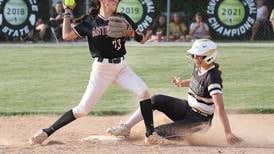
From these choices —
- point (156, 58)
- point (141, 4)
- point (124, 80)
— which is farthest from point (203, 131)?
point (141, 4)

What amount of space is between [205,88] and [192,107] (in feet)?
1.15

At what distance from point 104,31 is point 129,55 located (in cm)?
1100

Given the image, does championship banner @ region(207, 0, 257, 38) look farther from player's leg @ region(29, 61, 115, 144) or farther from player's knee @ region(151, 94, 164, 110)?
player's leg @ region(29, 61, 115, 144)

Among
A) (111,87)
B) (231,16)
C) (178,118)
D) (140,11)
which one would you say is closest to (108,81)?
(178,118)

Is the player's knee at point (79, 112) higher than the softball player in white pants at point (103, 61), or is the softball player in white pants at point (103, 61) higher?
the softball player in white pants at point (103, 61)

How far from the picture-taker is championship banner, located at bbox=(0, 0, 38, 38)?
2164 centimetres

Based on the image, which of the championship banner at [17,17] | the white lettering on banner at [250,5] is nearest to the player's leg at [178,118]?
the championship banner at [17,17]

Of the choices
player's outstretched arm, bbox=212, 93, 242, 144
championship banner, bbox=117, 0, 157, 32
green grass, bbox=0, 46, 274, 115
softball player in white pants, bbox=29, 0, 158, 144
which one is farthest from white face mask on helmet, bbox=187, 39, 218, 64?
championship banner, bbox=117, 0, 157, 32

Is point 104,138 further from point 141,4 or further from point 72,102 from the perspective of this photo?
point 141,4

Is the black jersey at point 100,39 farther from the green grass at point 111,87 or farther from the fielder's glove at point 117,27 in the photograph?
the green grass at point 111,87

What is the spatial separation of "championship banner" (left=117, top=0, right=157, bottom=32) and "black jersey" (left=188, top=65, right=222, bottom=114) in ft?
47.9

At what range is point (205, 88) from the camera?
717cm

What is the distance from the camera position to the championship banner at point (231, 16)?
877 inches

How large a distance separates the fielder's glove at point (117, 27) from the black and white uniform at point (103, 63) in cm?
8
